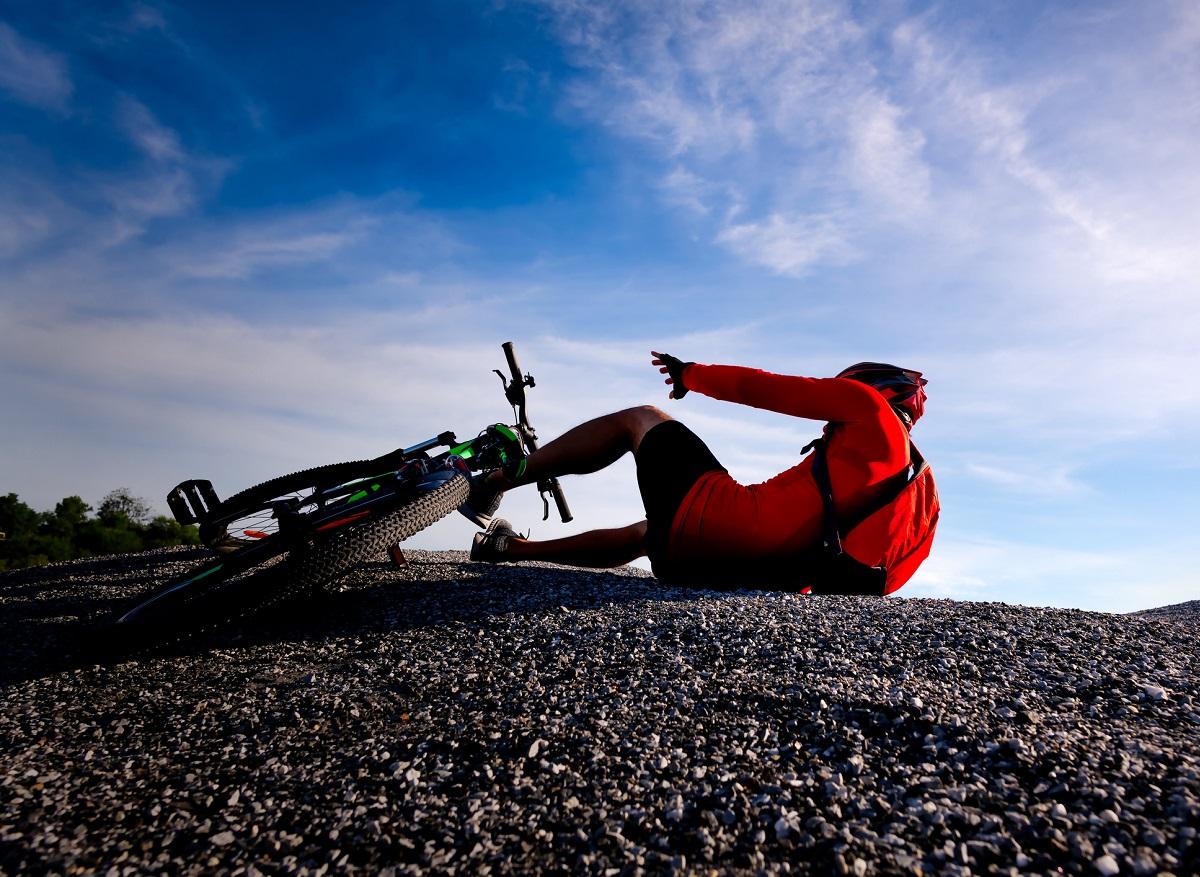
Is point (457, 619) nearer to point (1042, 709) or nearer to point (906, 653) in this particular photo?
point (906, 653)

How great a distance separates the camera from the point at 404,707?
303cm

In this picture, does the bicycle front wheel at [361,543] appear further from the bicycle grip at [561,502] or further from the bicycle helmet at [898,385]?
the bicycle helmet at [898,385]

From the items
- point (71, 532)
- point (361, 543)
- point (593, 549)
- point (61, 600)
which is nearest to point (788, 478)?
point (593, 549)

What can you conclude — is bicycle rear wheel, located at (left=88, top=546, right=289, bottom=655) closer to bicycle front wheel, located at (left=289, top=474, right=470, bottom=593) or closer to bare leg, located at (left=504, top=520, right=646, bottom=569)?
bicycle front wheel, located at (left=289, top=474, right=470, bottom=593)

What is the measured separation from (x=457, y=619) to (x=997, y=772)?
2949mm

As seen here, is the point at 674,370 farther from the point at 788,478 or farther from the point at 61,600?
the point at 61,600

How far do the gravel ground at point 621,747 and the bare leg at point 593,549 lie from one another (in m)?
1.76

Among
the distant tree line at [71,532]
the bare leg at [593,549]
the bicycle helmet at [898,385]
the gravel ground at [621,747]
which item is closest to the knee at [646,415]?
the bare leg at [593,549]

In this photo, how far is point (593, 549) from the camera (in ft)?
20.0

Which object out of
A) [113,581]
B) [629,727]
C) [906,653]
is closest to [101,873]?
[629,727]

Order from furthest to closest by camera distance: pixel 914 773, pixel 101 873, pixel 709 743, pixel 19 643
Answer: pixel 19 643 → pixel 709 743 → pixel 914 773 → pixel 101 873

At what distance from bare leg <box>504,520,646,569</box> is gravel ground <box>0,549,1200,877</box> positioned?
176 cm

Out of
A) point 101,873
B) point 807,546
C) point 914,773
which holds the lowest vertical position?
point 101,873

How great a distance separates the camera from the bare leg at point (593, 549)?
6046 millimetres
